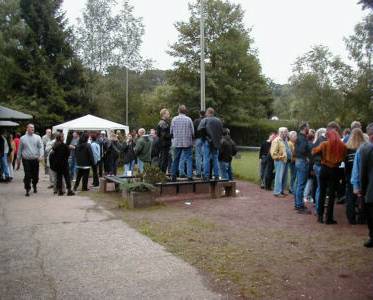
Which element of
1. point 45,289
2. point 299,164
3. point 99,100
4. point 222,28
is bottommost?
point 45,289

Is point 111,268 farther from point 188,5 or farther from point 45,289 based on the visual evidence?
point 188,5

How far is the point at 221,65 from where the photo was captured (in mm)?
45781

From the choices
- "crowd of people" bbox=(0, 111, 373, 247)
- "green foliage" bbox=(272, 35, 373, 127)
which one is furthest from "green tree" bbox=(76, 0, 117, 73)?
"crowd of people" bbox=(0, 111, 373, 247)

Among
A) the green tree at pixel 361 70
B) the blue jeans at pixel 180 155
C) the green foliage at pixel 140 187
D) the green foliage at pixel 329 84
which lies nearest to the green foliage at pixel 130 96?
the green foliage at pixel 329 84

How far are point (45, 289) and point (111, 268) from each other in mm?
999

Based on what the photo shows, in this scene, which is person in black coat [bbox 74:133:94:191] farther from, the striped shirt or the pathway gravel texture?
the pathway gravel texture

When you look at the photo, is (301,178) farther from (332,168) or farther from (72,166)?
(72,166)

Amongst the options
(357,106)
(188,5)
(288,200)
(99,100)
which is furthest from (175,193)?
(188,5)

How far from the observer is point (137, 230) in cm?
820

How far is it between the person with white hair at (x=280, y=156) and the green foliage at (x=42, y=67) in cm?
2675

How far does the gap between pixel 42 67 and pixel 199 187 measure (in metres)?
27.8

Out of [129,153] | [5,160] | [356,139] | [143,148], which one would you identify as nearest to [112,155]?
[129,153]

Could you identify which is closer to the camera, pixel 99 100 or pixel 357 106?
pixel 99 100

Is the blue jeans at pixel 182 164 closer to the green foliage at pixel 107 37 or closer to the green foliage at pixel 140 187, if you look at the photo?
the green foliage at pixel 140 187
